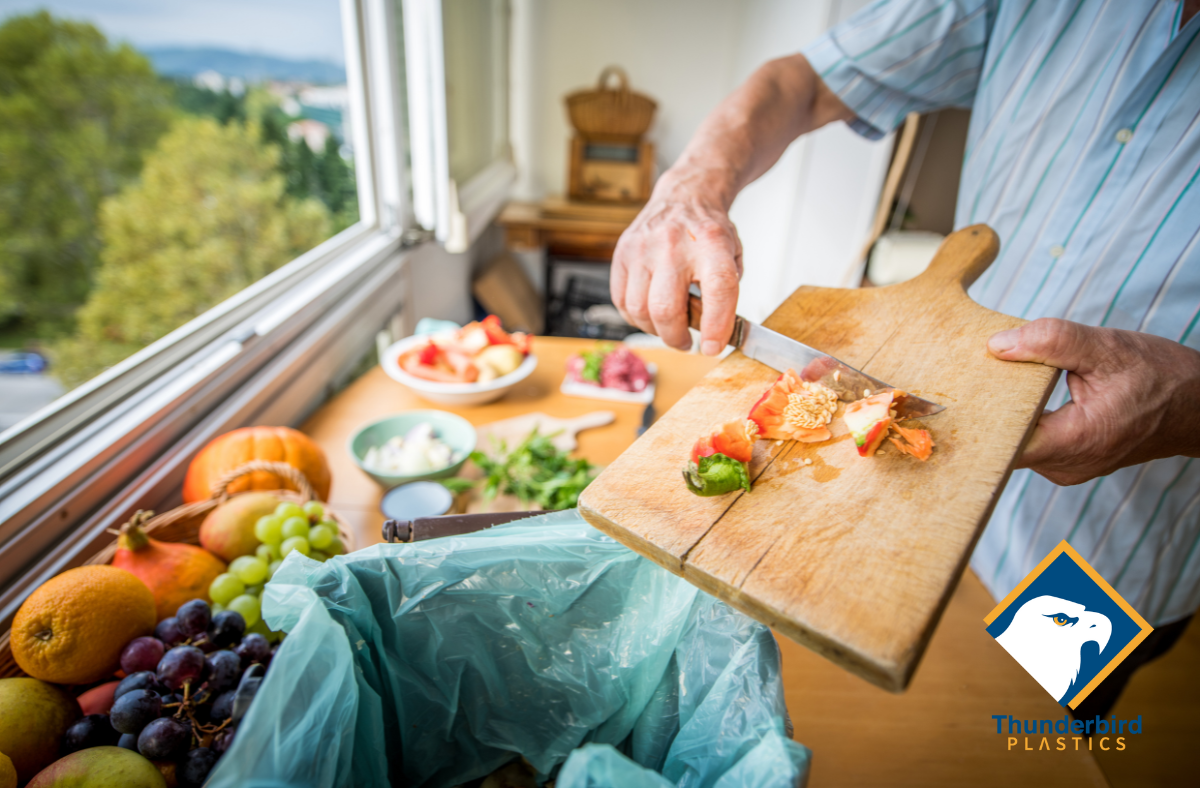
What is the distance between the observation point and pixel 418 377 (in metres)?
1.34

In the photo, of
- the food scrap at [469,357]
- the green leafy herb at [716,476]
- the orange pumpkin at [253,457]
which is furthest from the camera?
the food scrap at [469,357]

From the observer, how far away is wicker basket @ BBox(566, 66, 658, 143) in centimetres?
297

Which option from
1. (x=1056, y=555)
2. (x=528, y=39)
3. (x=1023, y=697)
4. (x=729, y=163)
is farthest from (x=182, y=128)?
(x=528, y=39)

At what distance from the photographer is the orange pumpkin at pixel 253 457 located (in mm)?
877

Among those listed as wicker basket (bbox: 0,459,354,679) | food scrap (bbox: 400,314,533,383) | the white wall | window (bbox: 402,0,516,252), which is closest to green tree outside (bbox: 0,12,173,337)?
wicker basket (bbox: 0,459,354,679)

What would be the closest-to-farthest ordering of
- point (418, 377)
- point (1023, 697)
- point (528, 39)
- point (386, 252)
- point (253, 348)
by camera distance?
point (1023, 697) < point (253, 348) < point (418, 377) < point (386, 252) < point (528, 39)

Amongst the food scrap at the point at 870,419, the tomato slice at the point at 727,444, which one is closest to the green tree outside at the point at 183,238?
the tomato slice at the point at 727,444

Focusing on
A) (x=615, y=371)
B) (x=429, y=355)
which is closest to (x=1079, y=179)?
(x=615, y=371)

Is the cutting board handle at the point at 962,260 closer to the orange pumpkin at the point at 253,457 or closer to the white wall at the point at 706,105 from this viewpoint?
the orange pumpkin at the point at 253,457

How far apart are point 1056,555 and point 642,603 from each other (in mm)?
467

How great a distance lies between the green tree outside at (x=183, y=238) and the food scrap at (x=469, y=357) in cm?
46

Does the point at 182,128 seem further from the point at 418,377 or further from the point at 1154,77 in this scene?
the point at 1154,77

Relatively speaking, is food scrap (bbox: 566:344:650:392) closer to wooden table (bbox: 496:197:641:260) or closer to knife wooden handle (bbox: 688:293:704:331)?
knife wooden handle (bbox: 688:293:704:331)

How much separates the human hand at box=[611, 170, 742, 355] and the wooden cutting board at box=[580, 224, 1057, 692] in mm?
76
